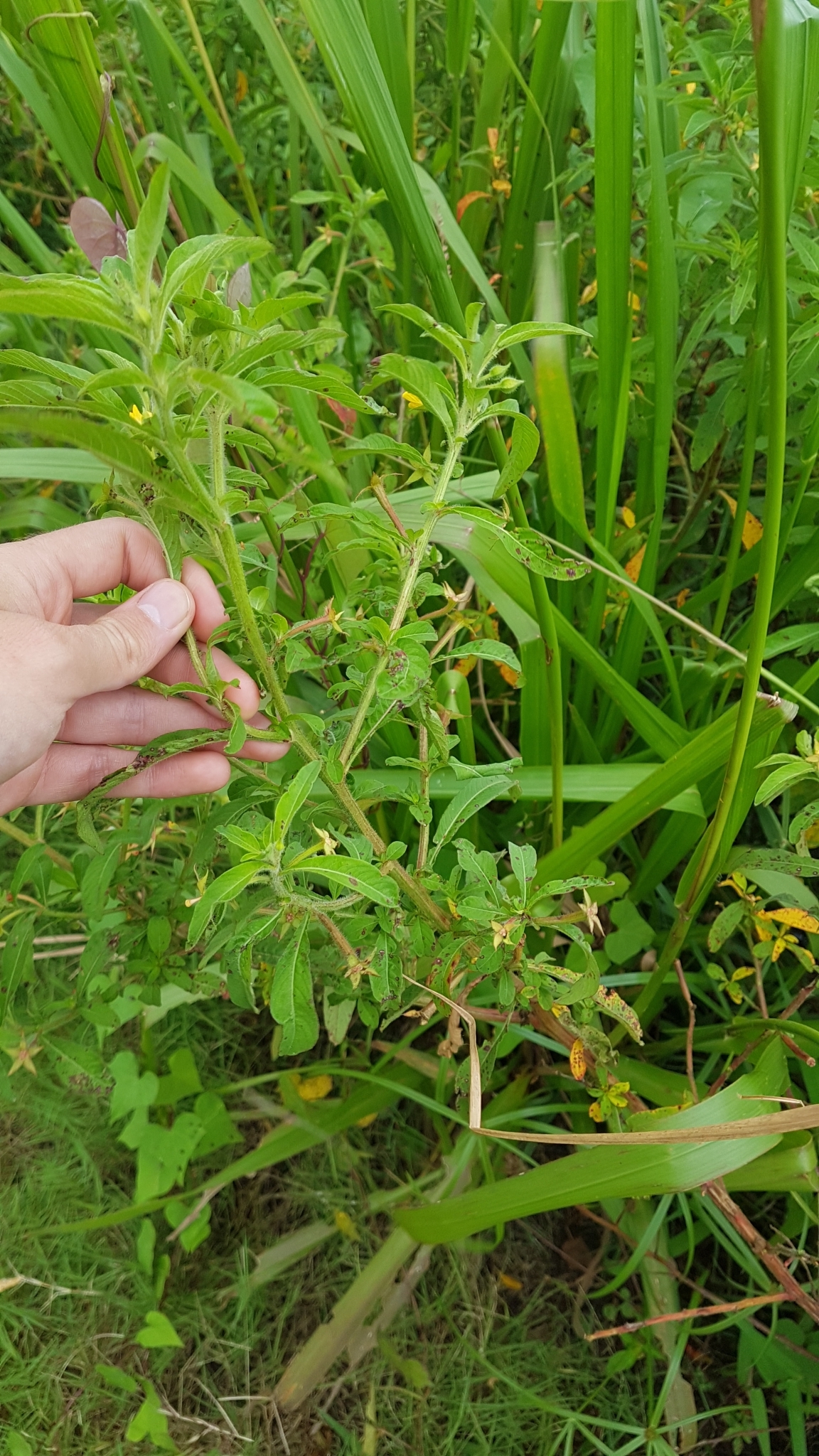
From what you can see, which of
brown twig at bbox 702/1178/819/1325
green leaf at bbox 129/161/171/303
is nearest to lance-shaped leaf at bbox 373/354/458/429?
green leaf at bbox 129/161/171/303

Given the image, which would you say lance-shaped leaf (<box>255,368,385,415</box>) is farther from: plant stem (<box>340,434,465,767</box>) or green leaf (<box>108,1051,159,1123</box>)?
green leaf (<box>108,1051,159,1123</box>)

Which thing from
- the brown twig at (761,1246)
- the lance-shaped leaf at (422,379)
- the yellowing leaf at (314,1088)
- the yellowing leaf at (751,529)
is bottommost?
the yellowing leaf at (314,1088)

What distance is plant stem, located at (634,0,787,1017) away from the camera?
430mm

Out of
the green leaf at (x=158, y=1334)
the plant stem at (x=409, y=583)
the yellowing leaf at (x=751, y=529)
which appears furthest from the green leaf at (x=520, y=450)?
the green leaf at (x=158, y=1334)

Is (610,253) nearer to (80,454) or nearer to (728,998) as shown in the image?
(80,454)

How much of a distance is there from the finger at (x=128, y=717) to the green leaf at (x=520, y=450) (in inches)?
14.9

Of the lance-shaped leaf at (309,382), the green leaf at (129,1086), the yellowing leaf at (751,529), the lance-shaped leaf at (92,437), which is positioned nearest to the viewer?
the lance-shaped leaf at (92,437)

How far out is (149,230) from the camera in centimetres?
43

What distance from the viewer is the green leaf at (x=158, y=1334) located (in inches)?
50.3

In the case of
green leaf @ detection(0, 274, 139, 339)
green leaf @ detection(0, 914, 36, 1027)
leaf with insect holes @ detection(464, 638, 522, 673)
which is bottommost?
green leaf @ detection(0, 914, 36, 1027)

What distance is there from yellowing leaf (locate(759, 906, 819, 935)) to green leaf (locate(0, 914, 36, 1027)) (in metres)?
0.75

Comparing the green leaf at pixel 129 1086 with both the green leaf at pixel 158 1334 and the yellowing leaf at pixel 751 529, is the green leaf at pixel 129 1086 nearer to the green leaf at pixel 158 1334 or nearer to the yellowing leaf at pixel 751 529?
the green leaf at pixel 158 1334

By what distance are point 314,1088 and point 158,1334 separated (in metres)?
0.39

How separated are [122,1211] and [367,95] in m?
1.35
